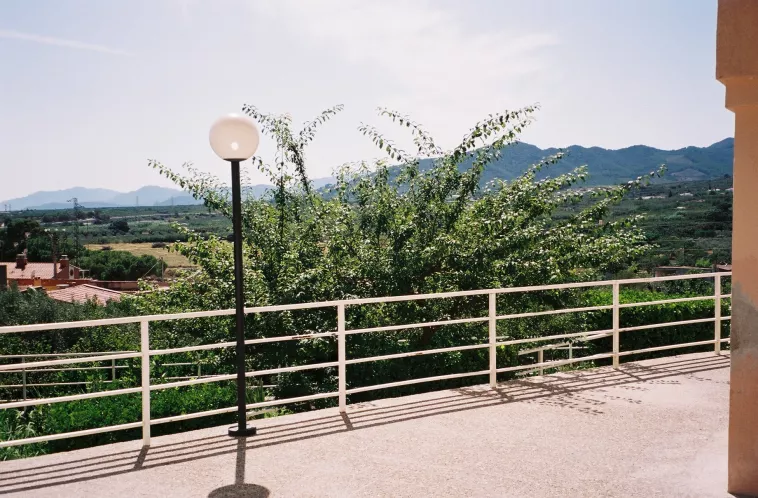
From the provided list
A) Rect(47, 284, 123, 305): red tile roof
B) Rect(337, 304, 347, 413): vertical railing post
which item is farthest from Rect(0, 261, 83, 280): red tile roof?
Rect(337, 304, 347, 413): vertical railing post

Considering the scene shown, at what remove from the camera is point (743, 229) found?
3.98 m

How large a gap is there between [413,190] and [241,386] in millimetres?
6755

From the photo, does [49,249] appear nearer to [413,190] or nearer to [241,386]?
[413,190]

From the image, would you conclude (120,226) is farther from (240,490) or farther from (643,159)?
(240,490)

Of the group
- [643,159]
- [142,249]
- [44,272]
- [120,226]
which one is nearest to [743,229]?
[44,272]

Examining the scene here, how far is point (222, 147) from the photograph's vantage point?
5391 millimetres

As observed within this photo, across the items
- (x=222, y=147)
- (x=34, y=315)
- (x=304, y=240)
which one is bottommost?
Result: (x=34, y=315)

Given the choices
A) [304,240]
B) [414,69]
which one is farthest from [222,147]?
[414,69]

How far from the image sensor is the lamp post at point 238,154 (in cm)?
532

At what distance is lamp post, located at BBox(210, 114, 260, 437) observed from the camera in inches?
209

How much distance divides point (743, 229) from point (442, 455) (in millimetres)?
2416

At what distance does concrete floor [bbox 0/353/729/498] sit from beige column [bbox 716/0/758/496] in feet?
1.16

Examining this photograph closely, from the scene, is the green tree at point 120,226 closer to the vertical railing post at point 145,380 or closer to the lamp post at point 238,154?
the lamp post at point 238,154

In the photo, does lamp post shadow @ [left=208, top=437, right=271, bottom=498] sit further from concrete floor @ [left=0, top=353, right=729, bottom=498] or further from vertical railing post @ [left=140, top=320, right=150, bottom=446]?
vertical railing post @ [left=140, top=320, right=150, bottom=446]
